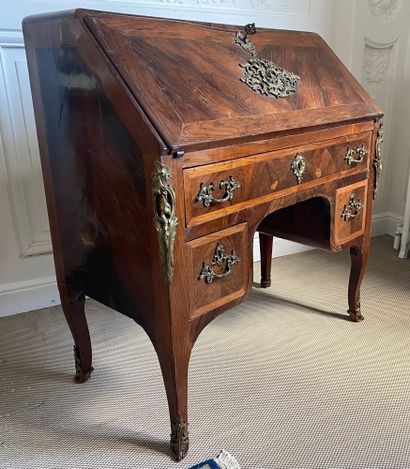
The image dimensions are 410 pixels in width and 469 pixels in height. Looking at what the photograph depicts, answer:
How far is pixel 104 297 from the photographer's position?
1313 millimetres

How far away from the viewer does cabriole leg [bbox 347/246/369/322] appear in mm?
1747

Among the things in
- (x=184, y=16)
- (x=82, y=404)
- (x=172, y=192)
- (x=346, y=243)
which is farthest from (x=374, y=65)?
(x=82, y=404)

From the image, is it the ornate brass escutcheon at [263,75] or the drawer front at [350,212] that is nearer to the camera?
the ornate brass escutcheon at [263,75]

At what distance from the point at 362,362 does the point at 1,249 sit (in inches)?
56.5

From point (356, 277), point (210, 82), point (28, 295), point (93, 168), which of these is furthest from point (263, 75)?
point (28, 295)

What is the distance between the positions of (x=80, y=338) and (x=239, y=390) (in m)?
0.53

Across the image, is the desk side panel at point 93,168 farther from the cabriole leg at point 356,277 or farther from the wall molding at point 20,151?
the cabriole leg at point 356,277

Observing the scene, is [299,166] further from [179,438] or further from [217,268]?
[179,438]

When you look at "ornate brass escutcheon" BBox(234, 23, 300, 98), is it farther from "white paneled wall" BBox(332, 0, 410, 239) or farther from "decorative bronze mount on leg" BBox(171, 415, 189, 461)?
"white paneled wall" BBox(332, 0, 410, 239)

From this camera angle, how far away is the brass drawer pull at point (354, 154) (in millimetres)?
1506

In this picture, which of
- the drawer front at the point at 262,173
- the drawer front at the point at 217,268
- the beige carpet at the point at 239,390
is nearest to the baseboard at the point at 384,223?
the beige carpet at the point at 239,390

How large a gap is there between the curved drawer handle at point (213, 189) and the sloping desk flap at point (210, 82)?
0.10 metres

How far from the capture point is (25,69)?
67.8 inches

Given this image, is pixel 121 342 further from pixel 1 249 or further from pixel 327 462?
pixel 327 462
